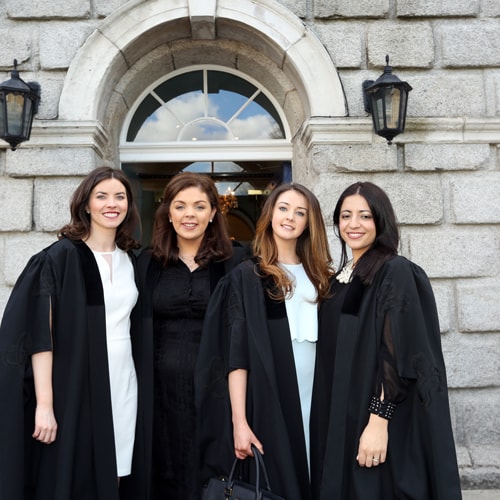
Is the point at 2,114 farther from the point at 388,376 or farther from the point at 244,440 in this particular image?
the point at 388,376

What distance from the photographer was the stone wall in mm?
3988

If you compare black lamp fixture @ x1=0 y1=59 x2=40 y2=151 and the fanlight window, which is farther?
the fanlight window

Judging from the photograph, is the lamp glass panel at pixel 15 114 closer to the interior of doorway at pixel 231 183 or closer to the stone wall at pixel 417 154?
the stone wall at pixel 417 154

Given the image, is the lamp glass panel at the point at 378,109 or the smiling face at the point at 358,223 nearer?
the smiling face at the point at 358,223

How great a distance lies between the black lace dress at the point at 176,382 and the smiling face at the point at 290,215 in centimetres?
53

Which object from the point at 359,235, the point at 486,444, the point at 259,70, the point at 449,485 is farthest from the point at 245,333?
the point at 259,70

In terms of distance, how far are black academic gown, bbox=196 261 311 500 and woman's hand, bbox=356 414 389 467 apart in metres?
0.35

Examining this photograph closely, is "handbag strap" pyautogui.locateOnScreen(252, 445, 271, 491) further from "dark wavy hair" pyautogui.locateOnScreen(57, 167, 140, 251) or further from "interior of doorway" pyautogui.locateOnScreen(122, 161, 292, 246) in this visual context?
"interior of doorway" pyautogui.locateOnScreen(122, 161, 292, 246)

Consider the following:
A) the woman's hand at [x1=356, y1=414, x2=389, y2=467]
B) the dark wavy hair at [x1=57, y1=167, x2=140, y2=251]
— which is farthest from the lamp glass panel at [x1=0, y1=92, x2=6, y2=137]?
the woman's hand at [x1=356, y1=414, x2=389, y2=467]

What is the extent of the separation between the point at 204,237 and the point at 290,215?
2.02 feet

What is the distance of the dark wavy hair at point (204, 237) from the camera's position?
2768mm

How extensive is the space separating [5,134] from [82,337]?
2.09 m

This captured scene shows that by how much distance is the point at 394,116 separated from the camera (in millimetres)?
3840

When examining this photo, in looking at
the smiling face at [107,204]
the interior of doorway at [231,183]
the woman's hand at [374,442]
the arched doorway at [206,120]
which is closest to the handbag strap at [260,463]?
the woman's hand at [374,442]
